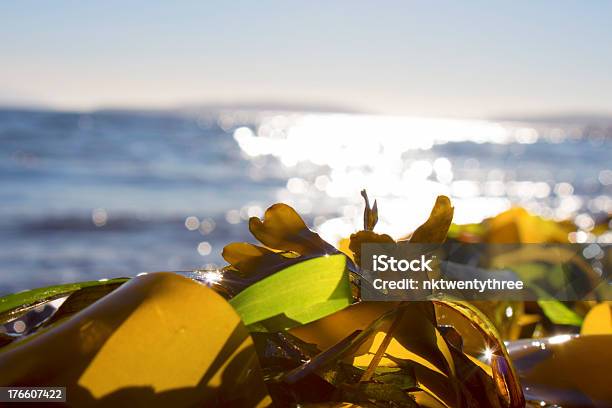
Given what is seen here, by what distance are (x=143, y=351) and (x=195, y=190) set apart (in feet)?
47.1

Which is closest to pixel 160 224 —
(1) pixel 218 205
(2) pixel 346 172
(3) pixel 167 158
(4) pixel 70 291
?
(1) pixel 218 205

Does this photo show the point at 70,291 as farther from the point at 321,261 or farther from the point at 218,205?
the point at 218,205

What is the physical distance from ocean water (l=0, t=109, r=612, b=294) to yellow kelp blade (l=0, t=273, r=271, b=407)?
12.5 inches

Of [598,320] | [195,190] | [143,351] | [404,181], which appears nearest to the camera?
[143,351]

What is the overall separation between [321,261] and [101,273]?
284 inches

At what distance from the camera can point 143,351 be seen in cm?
30

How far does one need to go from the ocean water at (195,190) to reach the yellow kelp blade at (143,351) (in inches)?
12.5

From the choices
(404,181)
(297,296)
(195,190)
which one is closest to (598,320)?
(297,296)

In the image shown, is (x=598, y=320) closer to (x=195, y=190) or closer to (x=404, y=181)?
(x=195, y=190)

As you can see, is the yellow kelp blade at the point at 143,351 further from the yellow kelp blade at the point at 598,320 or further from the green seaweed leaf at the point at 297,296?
the yellow kelp blade at the point at 598,320

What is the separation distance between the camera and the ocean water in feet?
27.4

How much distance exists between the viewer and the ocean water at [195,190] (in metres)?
8.36

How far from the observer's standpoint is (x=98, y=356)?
0.30 m

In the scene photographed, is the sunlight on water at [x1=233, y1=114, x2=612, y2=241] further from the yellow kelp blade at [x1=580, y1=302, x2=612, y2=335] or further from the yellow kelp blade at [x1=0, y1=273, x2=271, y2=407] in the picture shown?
the yellow kelp blade at [x1=0, y1=273, x2=271, y2=407]
